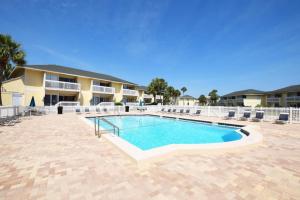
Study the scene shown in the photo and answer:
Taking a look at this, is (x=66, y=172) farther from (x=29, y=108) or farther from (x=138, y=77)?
(x=138, y=77)

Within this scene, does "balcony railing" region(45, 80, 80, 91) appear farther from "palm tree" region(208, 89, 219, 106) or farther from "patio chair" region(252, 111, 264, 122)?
"palm tree" region(208, 89, 219, 106)

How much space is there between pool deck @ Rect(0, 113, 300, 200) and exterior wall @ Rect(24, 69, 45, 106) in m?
20.2

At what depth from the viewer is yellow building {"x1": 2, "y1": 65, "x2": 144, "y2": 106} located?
2078 centimetres

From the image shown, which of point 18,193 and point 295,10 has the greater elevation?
point 295,10

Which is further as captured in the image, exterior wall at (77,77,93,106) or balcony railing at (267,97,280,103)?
balcony railing at (267,97,280,103)

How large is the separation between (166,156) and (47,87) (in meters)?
24.3

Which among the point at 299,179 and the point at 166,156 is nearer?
the point at 299,179

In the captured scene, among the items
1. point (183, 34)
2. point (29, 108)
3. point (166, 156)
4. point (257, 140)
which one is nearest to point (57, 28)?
point (29, 108)

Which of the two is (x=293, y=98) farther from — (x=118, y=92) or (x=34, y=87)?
(x=34, y=87)

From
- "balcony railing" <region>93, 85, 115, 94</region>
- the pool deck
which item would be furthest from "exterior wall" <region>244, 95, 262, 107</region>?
the pool deck

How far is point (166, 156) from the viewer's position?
4.56m

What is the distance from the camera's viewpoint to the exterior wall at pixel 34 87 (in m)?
21.0

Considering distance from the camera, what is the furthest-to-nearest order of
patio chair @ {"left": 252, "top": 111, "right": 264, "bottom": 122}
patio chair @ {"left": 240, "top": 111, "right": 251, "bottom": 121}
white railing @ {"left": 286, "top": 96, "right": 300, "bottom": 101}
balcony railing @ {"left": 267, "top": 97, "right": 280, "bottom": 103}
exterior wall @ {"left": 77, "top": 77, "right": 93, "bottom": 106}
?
balcony railing @ {"left": 267, "top": 97, "right": 280, "bottom": 103} < white railing @ {"left": 286, "top": 96, "right": 300, "bottom": 101} < exterior wall @ {"left": 77, "top": 77, "right": 93, "bottom": 106} < patio chair @ {"left": 240, "top": 111, "right": 251, "bottom": 121} < patio chair @ {"left": 252, "top": 111, "right": 264, "bottom": 122}

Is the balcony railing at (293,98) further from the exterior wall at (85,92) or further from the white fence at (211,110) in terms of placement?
the exterior wall at (85,92)
